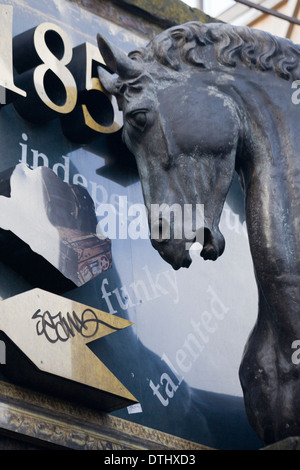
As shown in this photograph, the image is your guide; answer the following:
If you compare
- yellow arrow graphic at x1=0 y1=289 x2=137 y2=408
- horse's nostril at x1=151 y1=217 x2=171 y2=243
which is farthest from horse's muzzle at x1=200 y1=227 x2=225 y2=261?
yellow arrow graphic at x1=0 y1=289 x2=137 y2=408

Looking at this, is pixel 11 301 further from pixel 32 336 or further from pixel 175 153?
pixel 175 153

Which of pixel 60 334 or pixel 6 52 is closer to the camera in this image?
pixel 60 334

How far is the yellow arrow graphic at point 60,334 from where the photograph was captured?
220 inches

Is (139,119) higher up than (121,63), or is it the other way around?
(121,63)

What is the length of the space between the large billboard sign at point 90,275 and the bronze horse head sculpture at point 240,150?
1910 millimetres

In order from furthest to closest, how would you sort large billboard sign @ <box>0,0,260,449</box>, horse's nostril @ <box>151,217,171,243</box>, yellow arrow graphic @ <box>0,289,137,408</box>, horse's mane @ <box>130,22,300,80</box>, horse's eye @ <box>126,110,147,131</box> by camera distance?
large billboard sign @ <box>0,0,260,449</box> → yellow arrow graphic @ <box>0,289,137,408</box> → horse's mane @ <box>130,22,300,80</box> → horse's eye @ <box>126,110,147,131</box> → horse's nostril @ <box>151,217,171,243</box>

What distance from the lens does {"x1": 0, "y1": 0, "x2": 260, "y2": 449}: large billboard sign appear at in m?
5.86

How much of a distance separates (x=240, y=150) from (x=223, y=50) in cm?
36

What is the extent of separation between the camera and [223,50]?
13.2 feet

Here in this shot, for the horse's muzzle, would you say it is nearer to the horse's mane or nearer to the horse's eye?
the horse's eye

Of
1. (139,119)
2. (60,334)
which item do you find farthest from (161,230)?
(60,334)

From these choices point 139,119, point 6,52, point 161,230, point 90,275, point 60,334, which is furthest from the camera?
point 6,52

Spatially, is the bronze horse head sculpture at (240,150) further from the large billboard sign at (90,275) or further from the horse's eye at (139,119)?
the large billboard sign at (90,275)

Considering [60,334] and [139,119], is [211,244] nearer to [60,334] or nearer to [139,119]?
[139,119]
